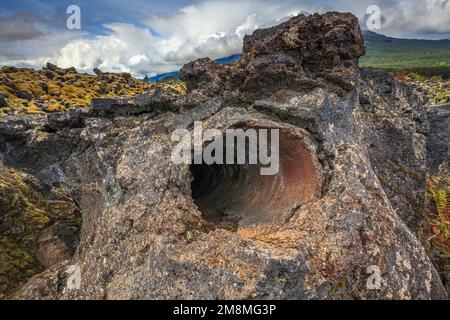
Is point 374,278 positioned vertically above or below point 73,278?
above

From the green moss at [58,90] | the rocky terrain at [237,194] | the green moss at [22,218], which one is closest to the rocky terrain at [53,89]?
the green moss at [58,90]

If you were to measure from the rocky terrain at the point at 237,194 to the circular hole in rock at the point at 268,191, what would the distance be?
7 centimetres

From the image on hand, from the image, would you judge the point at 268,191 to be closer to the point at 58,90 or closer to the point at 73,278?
the point at 73,278

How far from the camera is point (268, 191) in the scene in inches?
520

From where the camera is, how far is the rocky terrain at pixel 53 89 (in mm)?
69125

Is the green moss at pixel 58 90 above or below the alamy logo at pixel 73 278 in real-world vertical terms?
above

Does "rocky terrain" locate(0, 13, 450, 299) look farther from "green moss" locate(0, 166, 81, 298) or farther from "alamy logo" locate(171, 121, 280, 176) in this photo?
"alamy logo" locate(171, 121, 280, 176)

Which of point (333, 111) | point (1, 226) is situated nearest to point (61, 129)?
point (1, 226)

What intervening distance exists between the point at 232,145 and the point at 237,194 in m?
2.59

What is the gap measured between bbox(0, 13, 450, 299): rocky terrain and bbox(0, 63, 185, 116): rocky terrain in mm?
45512

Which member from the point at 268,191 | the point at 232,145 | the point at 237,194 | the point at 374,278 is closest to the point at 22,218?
the point at 232,145

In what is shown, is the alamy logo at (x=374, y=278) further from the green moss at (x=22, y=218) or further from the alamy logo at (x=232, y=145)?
the green moss at (x=22, y=218)

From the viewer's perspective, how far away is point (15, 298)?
10.2 meters
